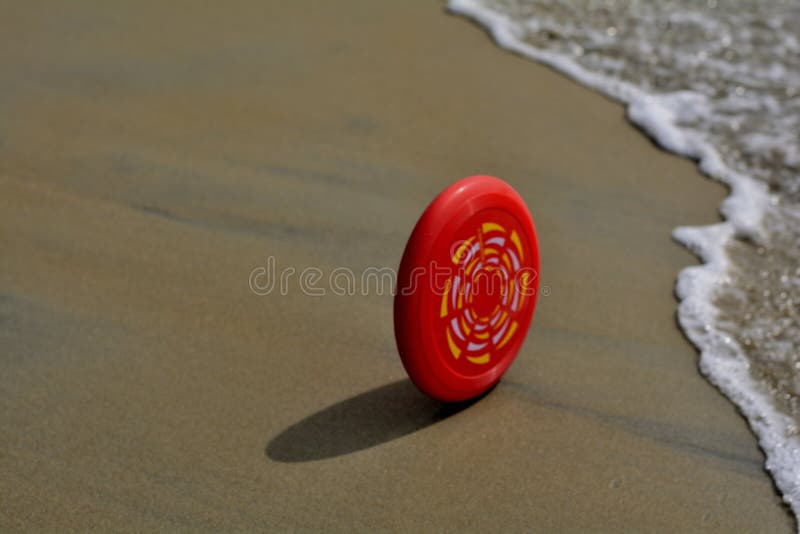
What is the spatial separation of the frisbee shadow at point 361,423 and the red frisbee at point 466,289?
0.10 meters

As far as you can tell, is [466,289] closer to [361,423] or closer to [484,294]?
[484,294]

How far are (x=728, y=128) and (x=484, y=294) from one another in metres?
2.26

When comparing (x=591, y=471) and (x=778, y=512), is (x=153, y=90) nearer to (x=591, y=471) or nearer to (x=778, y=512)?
(x=591, y=471)

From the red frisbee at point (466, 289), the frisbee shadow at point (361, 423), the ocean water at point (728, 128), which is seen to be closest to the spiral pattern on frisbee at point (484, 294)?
the red frisbee at point (466, 289)

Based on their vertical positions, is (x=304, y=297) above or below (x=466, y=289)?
below

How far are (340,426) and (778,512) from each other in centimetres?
101

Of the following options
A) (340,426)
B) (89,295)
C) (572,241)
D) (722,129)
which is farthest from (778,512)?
(722,129)

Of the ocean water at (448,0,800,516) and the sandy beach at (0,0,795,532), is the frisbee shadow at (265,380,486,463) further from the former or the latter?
the ocean water at (448,0,800,516)

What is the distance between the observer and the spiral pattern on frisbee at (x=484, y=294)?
7.28 feet

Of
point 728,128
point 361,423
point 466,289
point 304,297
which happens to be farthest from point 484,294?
point 728,128

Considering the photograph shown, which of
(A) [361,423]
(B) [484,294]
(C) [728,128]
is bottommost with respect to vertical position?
(A) [361,423]

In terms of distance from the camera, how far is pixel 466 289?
2.25 metres

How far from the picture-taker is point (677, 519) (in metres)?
2.17

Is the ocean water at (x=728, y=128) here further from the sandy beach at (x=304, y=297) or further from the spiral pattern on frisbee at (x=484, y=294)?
the spiral pattern on frisbee at (x=484, y=294)
